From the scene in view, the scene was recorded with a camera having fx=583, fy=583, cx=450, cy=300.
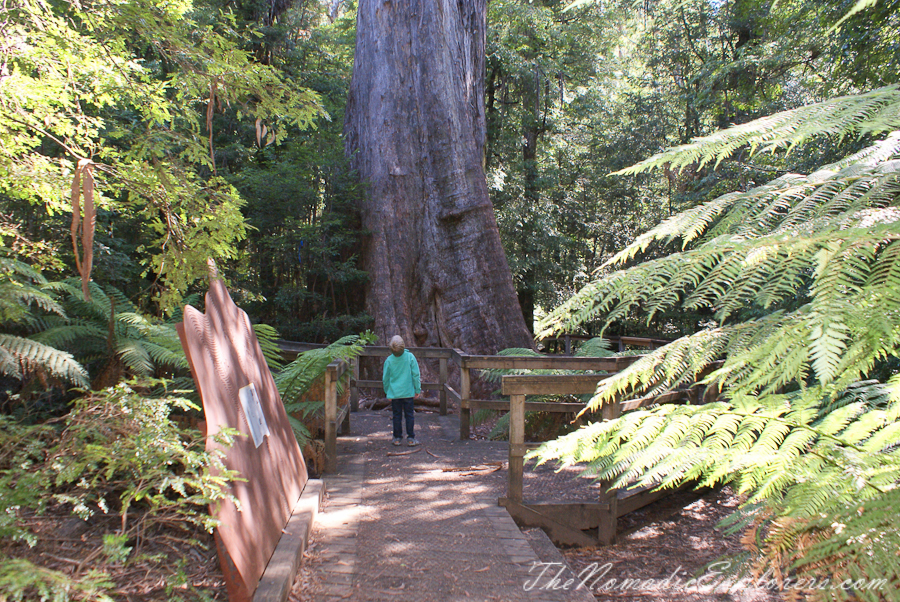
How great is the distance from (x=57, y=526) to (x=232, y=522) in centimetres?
89

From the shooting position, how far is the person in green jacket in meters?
6.85

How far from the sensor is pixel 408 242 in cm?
1162

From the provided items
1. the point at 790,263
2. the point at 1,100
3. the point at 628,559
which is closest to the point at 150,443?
the point at 1,100

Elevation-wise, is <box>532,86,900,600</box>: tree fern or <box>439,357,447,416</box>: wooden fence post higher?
<box>532,86,900,600</box>: tree fern

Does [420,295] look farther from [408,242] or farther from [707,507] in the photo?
[707,507]

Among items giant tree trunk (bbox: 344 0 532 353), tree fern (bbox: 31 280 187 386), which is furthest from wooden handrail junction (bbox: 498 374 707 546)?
giant tree trunk (bbox: 344 0 532 353)

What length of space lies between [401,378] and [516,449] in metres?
2.50

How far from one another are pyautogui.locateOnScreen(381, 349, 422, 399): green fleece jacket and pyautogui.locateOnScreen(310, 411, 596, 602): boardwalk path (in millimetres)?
695

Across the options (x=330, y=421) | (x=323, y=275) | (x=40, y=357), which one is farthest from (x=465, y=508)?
(x=323, y=275)

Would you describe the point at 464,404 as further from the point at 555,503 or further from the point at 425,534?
the point at 425,534

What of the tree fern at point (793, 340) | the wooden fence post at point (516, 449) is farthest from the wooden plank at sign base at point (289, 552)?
the tree fern at point (793, 340)

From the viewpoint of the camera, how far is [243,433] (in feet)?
10.3

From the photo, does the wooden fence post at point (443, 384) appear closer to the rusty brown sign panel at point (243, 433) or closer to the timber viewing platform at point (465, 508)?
the timber viewing platform at point (465, 508)

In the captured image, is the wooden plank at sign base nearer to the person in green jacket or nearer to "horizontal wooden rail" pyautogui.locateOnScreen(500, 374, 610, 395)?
"horizontal wooden rail" pyautogui.locateOnScreen(500, 374, 610, 395)
